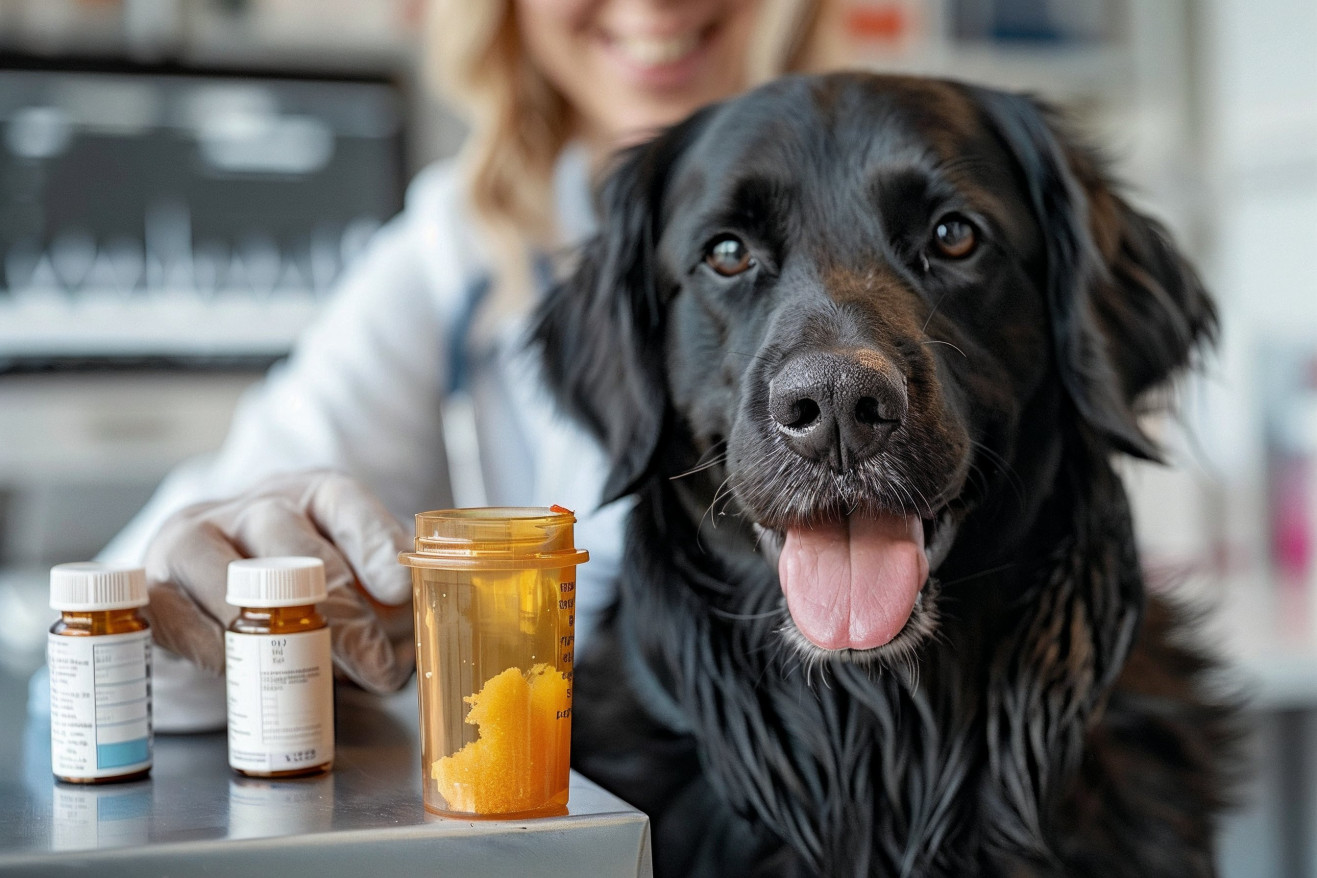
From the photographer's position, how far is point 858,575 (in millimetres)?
830

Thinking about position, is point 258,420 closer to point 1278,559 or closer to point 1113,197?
point 1113,197

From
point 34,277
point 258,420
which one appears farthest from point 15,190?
point 258,420

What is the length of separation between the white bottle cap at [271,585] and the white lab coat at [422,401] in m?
0.57

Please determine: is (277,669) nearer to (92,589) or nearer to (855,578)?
(92,589)

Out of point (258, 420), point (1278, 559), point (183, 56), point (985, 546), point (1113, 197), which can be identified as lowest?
point (1278, 559)

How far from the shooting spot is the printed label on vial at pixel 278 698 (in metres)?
0.73

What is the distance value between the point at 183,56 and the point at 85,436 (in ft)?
3.65

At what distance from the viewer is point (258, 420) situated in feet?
4.67

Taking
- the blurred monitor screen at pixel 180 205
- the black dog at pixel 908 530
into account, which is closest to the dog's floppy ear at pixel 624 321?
the black dog at pixel 908 530

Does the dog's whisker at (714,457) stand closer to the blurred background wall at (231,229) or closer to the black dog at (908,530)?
the black dog at (908,530)

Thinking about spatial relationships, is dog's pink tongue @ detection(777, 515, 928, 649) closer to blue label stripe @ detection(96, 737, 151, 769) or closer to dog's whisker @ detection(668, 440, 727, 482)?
dog's whisker @ detection(668, 440, 727, 482)

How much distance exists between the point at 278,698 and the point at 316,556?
0.39 ft

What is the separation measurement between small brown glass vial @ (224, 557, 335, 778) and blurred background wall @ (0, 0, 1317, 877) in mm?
2636

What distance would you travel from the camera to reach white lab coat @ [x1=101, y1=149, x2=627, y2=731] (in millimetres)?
1387
